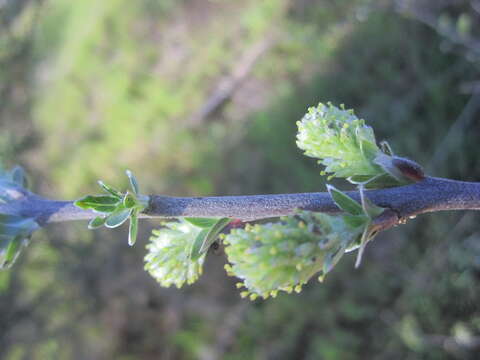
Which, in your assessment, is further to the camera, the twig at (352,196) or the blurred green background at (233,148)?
the blurred green background at (233,148)

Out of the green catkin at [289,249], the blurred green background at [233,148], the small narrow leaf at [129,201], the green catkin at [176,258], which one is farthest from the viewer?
the blurred green background at [233,148]

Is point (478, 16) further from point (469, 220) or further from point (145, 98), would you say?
point (145, 98)

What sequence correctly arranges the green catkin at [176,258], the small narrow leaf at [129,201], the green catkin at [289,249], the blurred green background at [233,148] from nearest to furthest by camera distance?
the green catkin at [289,249] < the small narrow leaf at [129,201] < the green catkin at [176,258] < the blurred green background at [233,148]

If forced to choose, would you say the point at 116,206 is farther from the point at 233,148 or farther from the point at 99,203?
the point at 233,148

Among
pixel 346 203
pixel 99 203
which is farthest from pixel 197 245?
pixel 346 203

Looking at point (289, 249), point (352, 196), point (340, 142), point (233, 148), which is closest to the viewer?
point (289, 249)

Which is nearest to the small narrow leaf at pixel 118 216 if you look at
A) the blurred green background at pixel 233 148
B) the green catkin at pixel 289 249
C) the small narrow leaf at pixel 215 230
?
the small narrow leaf at pixel 215 230

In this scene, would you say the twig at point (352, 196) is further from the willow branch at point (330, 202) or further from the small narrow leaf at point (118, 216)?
the small narrow leaf at point (118, 216)
